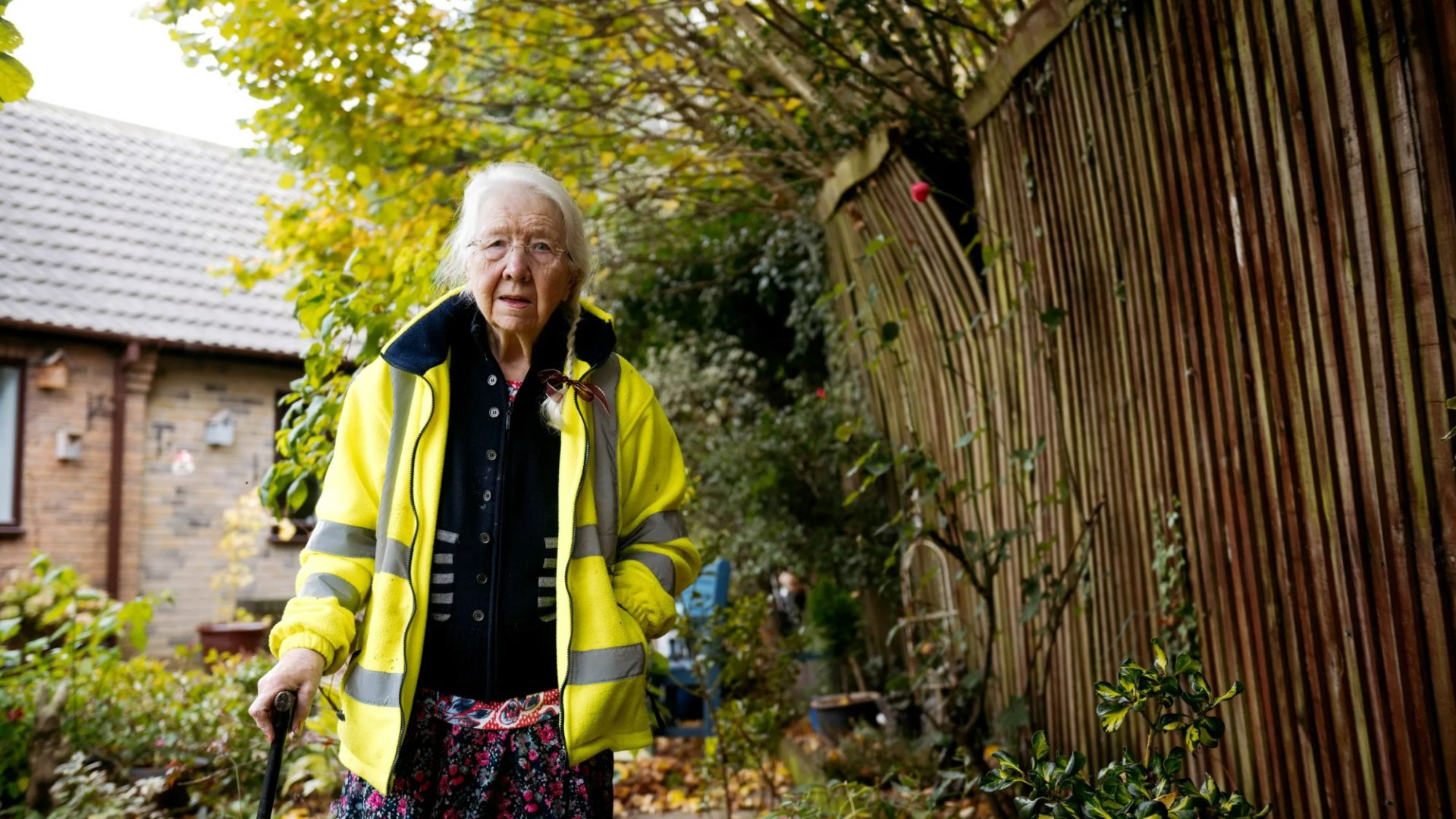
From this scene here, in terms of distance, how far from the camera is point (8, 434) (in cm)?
849

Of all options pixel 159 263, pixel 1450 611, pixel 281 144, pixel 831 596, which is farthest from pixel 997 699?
pixel 159 263

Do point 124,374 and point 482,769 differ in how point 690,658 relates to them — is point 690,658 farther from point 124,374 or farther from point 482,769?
point 124,374

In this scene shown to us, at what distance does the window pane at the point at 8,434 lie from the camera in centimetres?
838

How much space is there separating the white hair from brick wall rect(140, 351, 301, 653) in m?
7.83

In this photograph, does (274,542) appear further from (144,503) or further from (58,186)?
(58,186)

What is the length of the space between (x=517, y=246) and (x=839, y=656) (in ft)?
14.3

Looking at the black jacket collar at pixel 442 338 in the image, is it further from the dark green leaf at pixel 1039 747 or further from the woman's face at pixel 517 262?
the dark green leaf at pixel 1039 747

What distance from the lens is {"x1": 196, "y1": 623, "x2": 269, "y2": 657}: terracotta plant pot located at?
856 cm

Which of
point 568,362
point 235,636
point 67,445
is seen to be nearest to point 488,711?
point 568,362

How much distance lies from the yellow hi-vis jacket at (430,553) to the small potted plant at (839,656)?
364 centimetres

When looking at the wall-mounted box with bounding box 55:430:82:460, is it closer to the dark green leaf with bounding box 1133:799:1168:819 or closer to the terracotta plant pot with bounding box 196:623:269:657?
the terracotta plant pot with bounding box 196:623:269:657

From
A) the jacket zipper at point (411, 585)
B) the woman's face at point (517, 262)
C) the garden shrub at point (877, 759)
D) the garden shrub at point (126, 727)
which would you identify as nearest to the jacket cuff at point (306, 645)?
the jacket zipper at point (411, 585)

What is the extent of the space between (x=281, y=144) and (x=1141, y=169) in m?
4.77

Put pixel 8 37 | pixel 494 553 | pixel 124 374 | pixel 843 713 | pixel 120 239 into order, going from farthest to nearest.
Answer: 1. pixel 120 239
2. pixel 124 374
3. pixel 843 713
4. pixel 494 553
5. pixel 8 37
